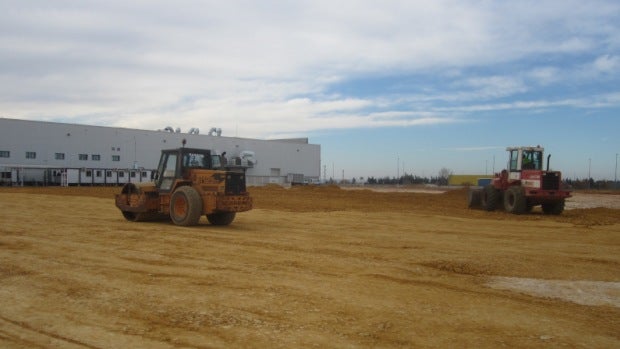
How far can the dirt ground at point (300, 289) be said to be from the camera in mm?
5594

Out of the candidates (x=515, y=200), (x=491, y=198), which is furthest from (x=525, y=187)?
(x=491, y=198)

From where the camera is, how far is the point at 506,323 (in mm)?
6164

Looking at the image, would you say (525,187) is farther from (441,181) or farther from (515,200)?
(441,181)

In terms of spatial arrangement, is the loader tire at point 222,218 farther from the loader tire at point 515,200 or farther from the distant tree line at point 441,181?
the distant tree line at point 441,181

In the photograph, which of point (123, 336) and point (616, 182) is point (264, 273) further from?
point (616, 182)

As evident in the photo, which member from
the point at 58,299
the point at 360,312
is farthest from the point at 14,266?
the point at 360,312

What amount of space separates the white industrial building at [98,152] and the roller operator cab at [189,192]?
3060cm

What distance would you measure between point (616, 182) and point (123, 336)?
3247 inches

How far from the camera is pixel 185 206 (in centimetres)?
1541

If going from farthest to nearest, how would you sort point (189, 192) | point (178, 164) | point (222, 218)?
point (222, 218), point (178, 164), point (189, 192)

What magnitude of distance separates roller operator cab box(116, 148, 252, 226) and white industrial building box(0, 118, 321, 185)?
3060cm

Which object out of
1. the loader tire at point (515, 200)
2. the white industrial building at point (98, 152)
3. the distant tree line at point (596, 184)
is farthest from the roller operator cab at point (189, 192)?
the distant tree line at point (596, 184)

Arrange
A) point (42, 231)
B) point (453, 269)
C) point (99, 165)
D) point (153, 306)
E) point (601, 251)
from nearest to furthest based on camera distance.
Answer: point (153, 306) → point (453, 269) → point (601, 251) → point (42, 231) → point (99, 165)

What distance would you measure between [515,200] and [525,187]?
2.58 ft
